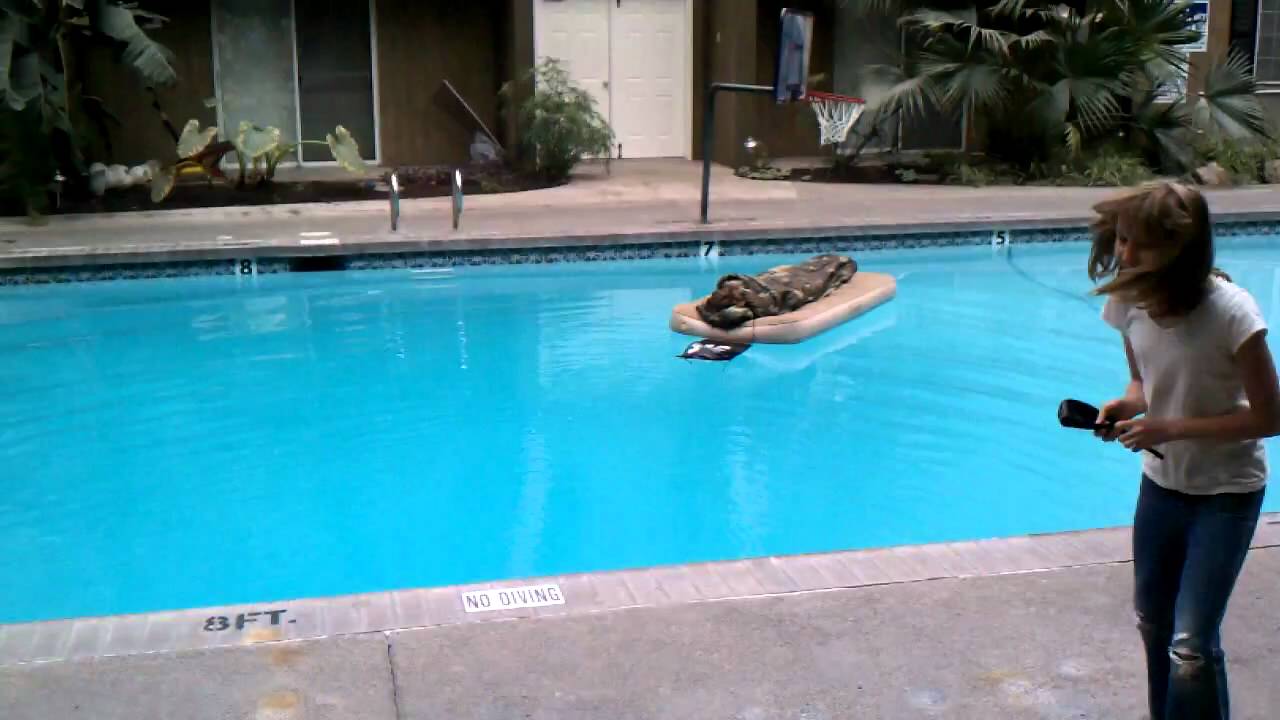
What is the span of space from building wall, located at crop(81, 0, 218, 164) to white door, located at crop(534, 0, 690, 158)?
3914 millimetres

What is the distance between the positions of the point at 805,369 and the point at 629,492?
2.40m

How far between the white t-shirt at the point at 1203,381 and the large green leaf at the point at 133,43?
1136 cm

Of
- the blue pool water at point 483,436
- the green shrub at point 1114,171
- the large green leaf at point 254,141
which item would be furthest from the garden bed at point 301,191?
the green shrub at point 1114,171

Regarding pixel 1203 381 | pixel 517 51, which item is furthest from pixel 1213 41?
pixel 1203 381

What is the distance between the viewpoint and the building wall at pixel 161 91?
50.1ft

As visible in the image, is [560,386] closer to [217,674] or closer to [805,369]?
[805,369]

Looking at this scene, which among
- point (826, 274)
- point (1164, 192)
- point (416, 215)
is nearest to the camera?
point (1164, 192)

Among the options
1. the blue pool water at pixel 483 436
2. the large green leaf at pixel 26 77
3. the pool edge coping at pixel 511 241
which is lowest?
the blue pool water at pixel 483 436

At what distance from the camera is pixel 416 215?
1286 cm

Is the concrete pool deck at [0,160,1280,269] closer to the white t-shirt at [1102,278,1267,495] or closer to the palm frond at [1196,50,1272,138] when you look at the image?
the palm frond at [1196,50,1272,138]

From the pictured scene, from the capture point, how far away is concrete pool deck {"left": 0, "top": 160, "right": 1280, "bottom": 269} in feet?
36.6

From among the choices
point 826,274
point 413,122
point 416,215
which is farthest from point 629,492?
point 413,122

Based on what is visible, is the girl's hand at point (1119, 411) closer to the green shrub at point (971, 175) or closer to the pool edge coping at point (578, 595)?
the pool edge coping at point (578, 595)

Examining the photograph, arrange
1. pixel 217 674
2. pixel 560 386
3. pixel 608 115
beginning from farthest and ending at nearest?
1. pixel 608 115
2. pixel 560 386
3. pixel 217 674
